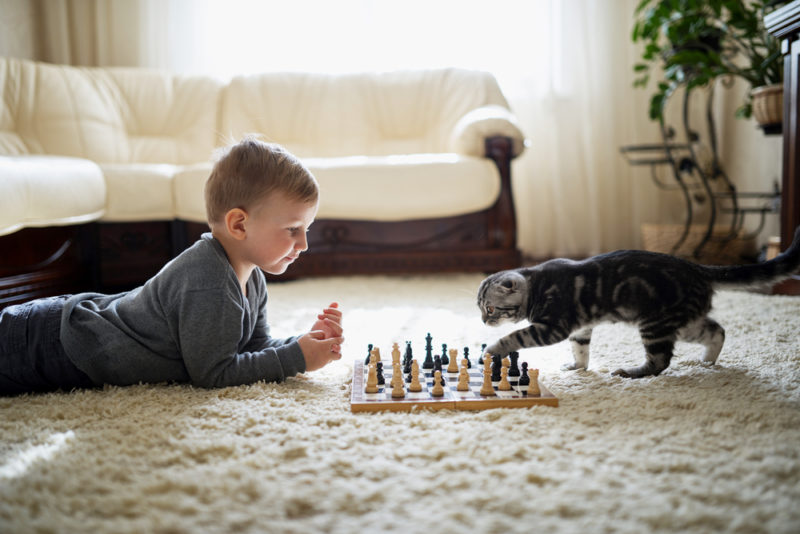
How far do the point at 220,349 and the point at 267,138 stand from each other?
2631 mm

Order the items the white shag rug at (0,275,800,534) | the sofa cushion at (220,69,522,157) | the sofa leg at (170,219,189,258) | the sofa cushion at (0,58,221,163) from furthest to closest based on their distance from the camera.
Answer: the sofa cushion at (220,69,522,157) < the sofa cushion at (0,58,221,163) < the sofa leg at (170,219,189,258) < the white shag rug at (0,275,800,534)

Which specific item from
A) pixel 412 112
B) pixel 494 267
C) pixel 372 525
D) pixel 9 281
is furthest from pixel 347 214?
pixel 372 525

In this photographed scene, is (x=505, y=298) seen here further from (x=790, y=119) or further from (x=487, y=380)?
(x=790, y=119)

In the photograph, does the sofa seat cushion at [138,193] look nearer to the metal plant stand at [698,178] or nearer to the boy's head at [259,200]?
the boy's head at [259,200]

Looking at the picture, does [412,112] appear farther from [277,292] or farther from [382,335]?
[382,335]

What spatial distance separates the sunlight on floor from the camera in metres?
0.94

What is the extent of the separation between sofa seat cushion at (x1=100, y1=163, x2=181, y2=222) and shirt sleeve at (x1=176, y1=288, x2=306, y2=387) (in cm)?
180

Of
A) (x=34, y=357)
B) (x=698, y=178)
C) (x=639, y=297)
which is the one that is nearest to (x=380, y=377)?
(x=639, y=297)

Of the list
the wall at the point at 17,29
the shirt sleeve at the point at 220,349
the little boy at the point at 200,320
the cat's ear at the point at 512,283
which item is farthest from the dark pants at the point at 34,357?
the wall at the point at 17,29

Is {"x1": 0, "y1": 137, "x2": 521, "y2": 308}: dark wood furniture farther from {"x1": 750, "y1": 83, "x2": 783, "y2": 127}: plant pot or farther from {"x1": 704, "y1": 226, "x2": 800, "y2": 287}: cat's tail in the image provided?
{"x1": 704, "y1": 226, "x2": 800, "y2": 287}: cat's tail

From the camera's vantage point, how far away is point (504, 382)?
1.28m

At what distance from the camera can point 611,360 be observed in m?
1.60

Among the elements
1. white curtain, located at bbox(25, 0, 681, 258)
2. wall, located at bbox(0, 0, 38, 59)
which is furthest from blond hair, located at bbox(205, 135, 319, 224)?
wall, located at bbox(0, 0, 38, 59)

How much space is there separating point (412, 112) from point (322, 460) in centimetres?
309
